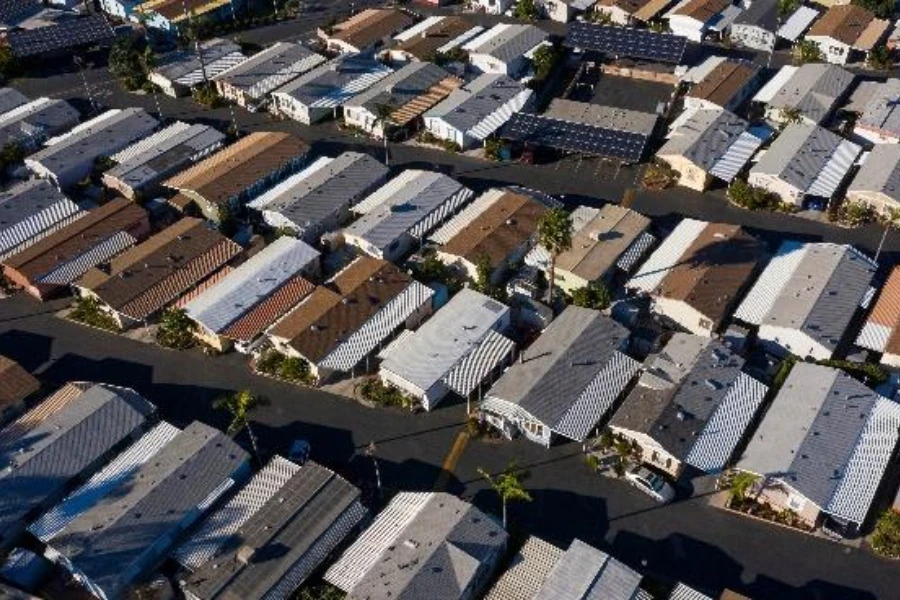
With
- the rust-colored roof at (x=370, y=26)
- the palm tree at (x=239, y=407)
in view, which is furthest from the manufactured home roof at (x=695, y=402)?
the rust-colored roof at (x=370, y=26)

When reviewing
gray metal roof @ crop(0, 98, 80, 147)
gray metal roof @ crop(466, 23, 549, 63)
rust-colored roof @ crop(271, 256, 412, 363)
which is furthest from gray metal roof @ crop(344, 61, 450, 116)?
gray metal roof @ crop(0, 98, 80, 147)

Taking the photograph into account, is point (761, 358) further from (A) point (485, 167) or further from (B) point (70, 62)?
(B) point (70, 62)

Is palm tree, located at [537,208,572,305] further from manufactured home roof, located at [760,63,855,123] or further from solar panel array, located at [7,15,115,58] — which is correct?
solar panel array, located at [7,15,115,58]

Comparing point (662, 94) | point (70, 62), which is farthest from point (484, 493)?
point (70, 62)

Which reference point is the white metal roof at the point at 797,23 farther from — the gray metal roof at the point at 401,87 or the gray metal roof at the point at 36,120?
the gray metal roof at the point at 36,120

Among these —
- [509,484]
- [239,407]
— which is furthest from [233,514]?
[509,484]

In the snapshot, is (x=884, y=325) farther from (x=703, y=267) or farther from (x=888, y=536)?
(x=888, y=536)
